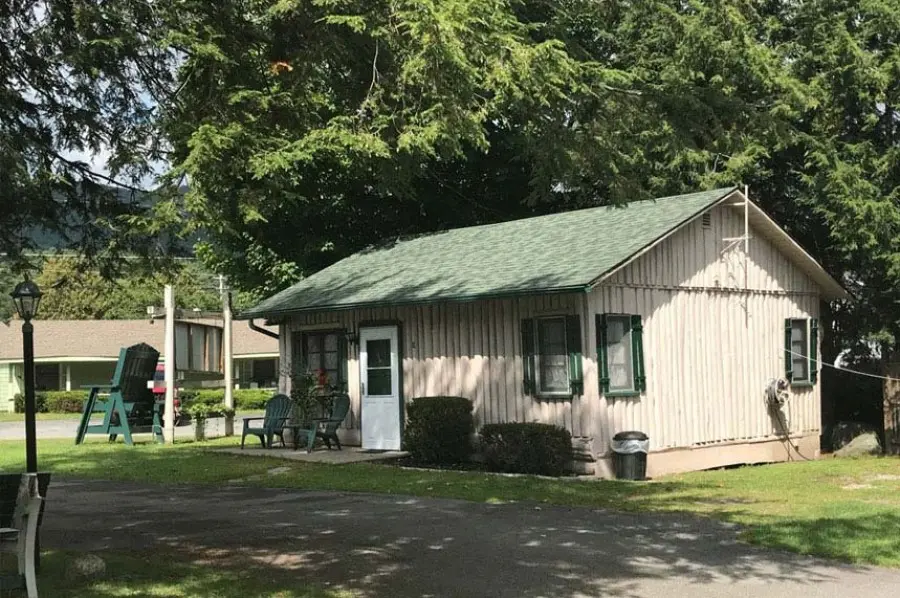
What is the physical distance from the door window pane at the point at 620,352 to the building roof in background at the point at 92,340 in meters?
32.3

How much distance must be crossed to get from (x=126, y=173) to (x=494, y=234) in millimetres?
11213

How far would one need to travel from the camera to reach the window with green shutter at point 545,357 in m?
16.0

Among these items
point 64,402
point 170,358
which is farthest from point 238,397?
point 170,358

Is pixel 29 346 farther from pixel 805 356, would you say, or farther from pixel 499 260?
pixel 805 356

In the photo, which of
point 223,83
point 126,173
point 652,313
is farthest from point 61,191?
point 652,313

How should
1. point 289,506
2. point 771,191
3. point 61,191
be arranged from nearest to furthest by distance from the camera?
1. point 61,191
2. point 289,506
3. point 771,191

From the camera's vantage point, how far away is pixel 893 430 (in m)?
19.0

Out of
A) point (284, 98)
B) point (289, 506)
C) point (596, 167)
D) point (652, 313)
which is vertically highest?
point (284, 98)

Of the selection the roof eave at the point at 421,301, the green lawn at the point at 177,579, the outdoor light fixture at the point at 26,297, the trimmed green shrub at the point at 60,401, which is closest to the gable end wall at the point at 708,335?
the roof eave at the point at 421,301

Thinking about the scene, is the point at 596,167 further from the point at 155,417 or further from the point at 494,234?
the point at 155,417

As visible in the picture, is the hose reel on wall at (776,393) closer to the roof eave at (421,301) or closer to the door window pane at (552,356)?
the door window pane at (552,356)

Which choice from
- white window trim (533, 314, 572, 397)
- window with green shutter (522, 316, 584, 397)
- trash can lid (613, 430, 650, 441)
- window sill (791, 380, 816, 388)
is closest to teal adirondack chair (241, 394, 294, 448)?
window with green shutter (522, 316, 584, 397)

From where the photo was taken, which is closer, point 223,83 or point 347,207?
point 223,83

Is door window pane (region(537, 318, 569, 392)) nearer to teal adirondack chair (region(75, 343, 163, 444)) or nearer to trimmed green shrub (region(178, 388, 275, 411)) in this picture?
teal adirondack chair (region(75, 343, 163, 444))
